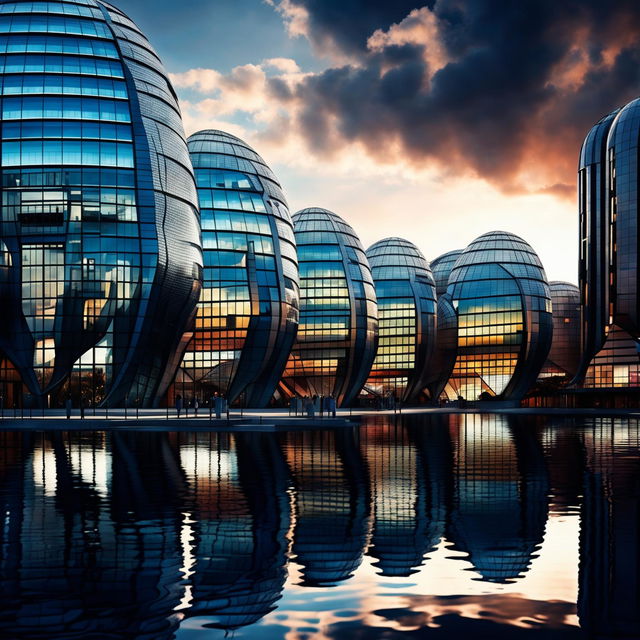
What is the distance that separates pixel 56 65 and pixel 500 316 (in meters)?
70.3

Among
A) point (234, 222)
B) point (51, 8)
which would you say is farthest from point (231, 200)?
point (51, 8)

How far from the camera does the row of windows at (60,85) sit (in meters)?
64.1

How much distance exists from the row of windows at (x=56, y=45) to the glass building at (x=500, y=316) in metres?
65.8

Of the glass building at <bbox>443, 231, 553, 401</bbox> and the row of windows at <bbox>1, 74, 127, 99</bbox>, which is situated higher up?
the row of windows at <bbox>1, 74, 127, 99</bbox>

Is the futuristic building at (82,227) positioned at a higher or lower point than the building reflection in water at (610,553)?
higher

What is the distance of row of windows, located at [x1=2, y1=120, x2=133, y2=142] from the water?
45.1m

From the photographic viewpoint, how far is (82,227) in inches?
2490

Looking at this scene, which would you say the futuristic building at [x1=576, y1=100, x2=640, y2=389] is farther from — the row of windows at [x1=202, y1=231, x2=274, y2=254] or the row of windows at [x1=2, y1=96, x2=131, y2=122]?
the row of windows at [x1=2, y1=96, x2=131, y2=122]

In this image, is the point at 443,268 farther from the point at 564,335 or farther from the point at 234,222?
the point at 234,222

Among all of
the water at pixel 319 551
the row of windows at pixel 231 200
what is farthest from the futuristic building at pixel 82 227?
the water at pixel 319 551

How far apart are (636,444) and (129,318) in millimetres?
41142

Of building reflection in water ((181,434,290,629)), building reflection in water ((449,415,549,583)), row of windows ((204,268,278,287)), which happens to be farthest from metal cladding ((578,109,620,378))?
building reflection in water ((181,434,290,629))

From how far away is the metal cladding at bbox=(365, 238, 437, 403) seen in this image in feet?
368

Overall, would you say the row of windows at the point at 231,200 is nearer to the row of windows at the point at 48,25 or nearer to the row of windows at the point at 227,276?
the row of windows at the point at 227,276
